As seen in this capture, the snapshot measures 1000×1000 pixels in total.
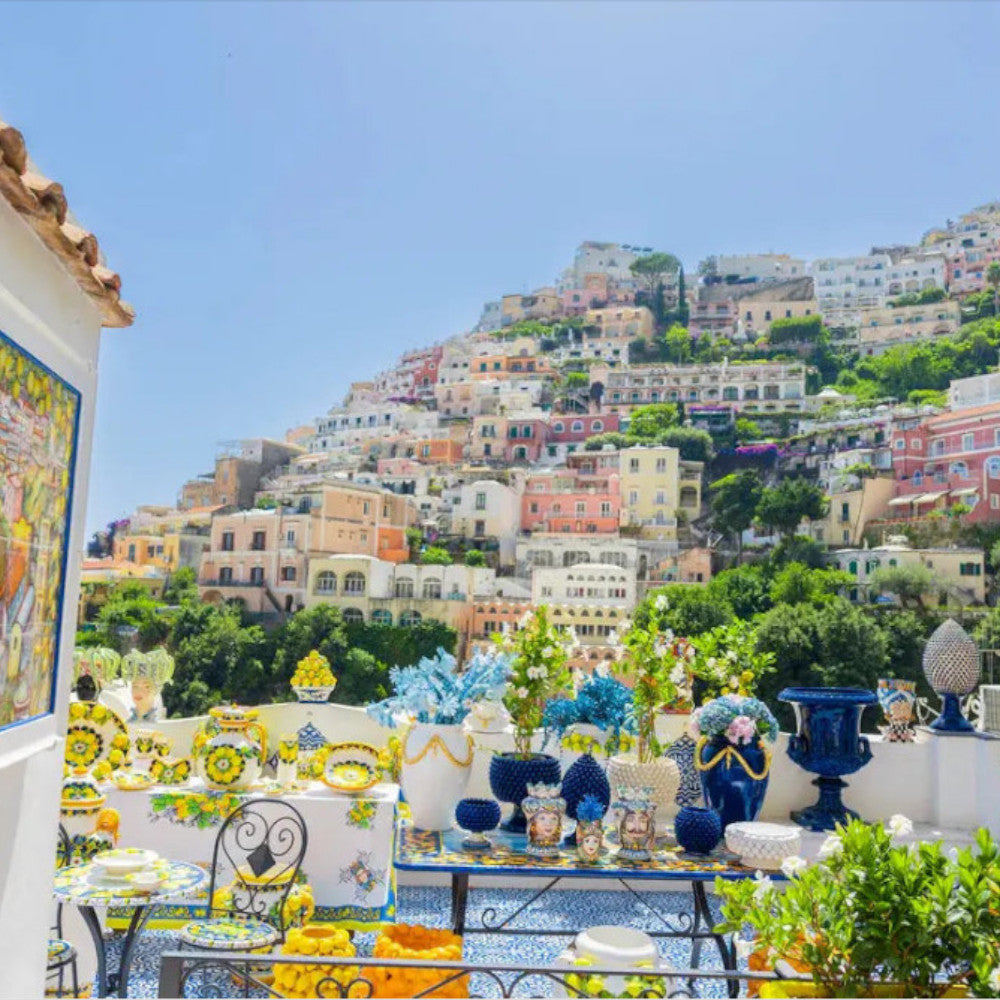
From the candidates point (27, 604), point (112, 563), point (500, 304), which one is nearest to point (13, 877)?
point (27, 604)

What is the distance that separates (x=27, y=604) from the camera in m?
1.91

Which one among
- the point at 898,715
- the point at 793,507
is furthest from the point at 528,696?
the point at 793,507

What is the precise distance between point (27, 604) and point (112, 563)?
132 ft

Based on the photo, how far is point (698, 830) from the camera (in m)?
3.16

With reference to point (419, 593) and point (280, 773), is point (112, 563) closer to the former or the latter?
point (419, 593)

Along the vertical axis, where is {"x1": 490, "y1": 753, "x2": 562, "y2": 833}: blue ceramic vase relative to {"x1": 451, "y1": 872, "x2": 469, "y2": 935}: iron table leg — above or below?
above

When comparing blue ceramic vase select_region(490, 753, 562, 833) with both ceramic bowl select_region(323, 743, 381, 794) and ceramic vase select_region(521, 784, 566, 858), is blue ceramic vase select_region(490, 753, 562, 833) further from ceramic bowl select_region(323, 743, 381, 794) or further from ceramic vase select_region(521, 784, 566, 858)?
ceramic bowl select_region(323, 743, 381, 794)

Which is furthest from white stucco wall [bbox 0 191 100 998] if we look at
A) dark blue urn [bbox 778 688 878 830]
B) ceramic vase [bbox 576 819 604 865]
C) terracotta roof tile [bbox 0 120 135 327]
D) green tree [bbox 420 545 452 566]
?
green tree [bbox 420 545 452 566]

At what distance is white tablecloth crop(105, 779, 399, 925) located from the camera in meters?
3.98

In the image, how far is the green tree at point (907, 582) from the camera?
96.2ft

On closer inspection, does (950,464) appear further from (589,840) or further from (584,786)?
(589,840)

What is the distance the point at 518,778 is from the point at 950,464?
35101 mm

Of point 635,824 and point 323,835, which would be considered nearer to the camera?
point 635,824

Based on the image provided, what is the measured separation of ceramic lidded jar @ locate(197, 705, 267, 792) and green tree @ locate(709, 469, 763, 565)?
34.0 metres
